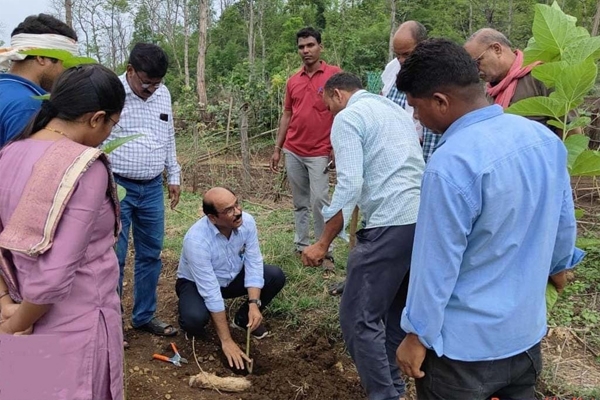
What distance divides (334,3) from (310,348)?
23802mm

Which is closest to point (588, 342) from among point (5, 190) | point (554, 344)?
point (554, 344)

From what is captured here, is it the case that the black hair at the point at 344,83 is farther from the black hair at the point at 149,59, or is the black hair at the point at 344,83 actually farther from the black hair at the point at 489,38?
the black hair at the point at 149,59

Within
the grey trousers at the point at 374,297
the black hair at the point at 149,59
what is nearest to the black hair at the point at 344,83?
the grey trousers at the point at 374,297

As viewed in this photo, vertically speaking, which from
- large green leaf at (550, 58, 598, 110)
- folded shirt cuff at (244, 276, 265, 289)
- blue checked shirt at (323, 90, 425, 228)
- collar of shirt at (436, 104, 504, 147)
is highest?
large green leaf at (550, 58, 598, 110)

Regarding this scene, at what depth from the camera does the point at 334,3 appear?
2452cm

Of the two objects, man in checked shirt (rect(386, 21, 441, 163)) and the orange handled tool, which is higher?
man in checked shirt (rect(386, 21, 441, 163))

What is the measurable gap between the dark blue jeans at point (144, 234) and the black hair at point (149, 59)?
0.64m

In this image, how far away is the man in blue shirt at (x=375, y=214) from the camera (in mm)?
2369

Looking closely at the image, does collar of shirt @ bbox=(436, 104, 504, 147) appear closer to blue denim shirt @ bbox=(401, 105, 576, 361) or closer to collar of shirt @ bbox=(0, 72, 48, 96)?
blue denim shirt @ bbox=(401, 105, 576, 361)

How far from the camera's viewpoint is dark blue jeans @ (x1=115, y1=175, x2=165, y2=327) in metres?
2.97

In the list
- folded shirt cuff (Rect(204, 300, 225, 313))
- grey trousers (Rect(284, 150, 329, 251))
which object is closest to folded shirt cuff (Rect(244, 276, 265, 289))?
folded shirt cuff (Rect(204, 300, 225, 313))

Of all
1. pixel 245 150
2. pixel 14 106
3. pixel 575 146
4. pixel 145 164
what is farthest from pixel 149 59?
pixel 245 150

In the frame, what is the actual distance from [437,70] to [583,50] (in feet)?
3.21

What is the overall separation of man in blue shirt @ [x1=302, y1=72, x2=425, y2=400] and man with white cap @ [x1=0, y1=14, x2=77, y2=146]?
4.15ft
